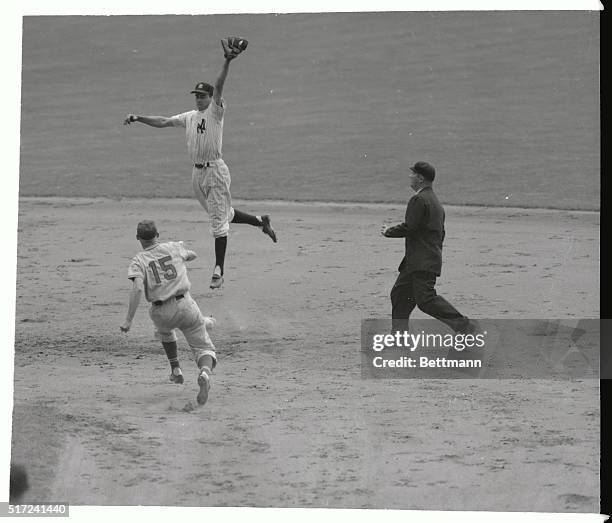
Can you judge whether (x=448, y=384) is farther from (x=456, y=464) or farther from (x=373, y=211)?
(x=373, y=211)

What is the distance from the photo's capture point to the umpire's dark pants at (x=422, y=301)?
9.88 metres

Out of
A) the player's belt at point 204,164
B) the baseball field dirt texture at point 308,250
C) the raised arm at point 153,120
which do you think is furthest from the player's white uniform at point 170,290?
the player's belt at point 204,164

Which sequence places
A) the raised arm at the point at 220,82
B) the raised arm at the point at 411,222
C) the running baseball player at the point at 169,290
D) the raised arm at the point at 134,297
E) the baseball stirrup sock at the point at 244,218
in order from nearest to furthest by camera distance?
the raised arm at the point at 134,297 → the running baseball player at the point at 169,290 → the raised arm at the point at 411,222 → the raised arm at the point at 220,82 → the baseball stirrup sock at the point at 244,218

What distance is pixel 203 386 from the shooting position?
351 inches

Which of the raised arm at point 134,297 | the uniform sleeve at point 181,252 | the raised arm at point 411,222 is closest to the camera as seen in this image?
the raised arm at point 134,297

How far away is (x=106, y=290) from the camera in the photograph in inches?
504

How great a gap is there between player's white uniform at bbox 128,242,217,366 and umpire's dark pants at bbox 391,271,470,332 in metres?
1.97

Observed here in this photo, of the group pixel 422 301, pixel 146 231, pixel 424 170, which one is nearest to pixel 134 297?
pixel 146 231

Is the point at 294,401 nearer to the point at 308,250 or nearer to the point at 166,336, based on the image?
the point at 166,336

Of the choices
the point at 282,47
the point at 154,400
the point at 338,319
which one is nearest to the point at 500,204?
the point at 282,47

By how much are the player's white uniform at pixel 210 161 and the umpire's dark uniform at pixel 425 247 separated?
87.6 inches

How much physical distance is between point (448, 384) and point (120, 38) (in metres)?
12.1

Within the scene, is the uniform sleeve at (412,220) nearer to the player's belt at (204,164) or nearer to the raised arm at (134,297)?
the raised arm at (134,297)

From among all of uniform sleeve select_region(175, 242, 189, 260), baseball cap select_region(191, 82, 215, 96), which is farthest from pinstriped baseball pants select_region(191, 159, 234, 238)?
uniform sleeve select_region(175, 242, 189, 260)
